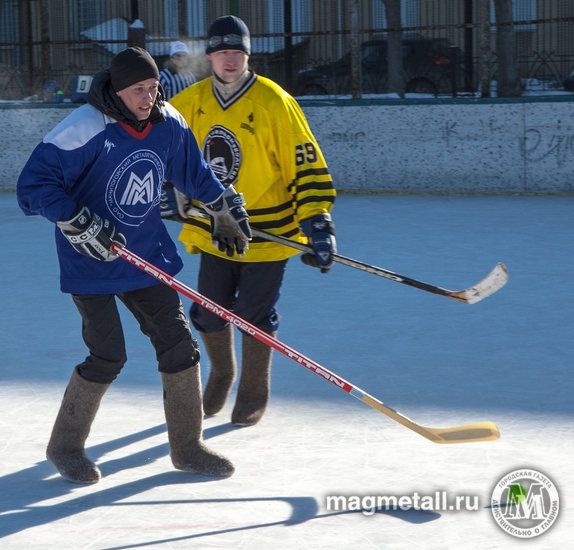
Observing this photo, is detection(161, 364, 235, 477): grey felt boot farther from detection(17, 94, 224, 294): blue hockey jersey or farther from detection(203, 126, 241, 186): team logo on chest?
detection(203, 126, 241, 186): team logo on chest

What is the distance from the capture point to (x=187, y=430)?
9.47 ft

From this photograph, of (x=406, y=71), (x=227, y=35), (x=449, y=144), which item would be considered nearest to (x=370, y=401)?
(x=227, y=35)

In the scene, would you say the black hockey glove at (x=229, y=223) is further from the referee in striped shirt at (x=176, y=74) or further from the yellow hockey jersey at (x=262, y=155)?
the referee in striped shirt at (x=176, y=74)

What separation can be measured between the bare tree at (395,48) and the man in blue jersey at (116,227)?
7.08 meters

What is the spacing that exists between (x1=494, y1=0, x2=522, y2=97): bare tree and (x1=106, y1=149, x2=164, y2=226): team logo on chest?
22.2 ft

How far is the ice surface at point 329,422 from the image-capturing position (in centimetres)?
248

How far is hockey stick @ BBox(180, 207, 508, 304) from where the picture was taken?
3066mm

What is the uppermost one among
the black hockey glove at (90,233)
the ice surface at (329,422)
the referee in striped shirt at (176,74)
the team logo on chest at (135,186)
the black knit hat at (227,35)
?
the referee in striped shirt at (176,74)

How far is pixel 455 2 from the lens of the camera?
41.8 feet

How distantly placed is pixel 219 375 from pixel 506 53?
6.87m

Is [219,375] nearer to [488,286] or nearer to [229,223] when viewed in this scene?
[229,223]

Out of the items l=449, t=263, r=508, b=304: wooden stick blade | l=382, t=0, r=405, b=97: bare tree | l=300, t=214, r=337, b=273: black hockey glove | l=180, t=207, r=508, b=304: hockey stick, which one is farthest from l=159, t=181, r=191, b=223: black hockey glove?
l=382, t=0, r=405, b=97: bare tree

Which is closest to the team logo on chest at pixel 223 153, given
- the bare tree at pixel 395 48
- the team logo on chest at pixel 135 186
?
the team logo on chest at pixel 135 186

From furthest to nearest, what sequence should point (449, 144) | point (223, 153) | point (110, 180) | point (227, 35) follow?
1. point (449, 144)
2. point (223, 153)
3. point (227, 35)
4. point (110, 180)
